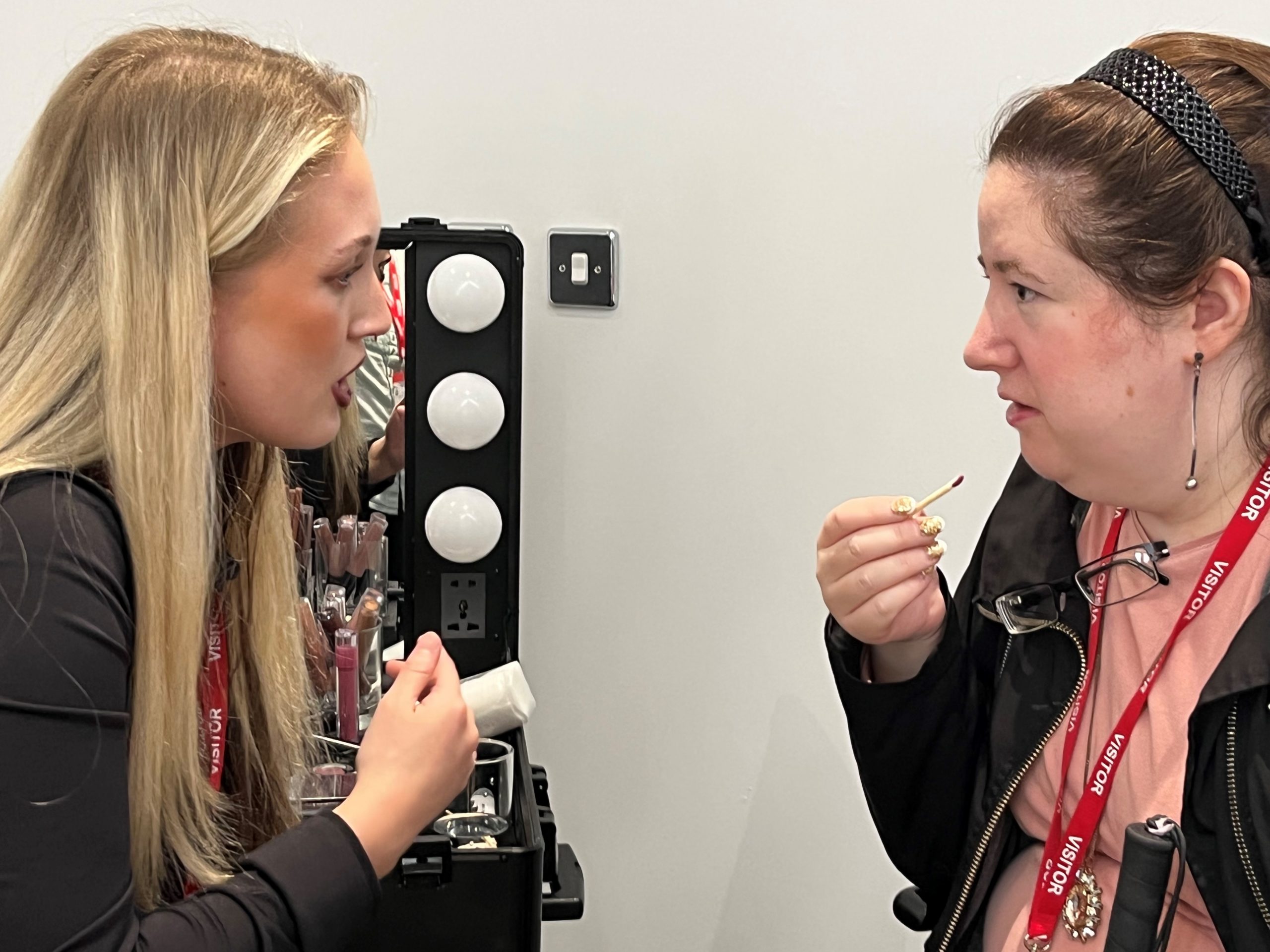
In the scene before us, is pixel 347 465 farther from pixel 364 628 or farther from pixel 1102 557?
pixel 1102 557

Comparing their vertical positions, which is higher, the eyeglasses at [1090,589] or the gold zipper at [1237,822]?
the eyeglasses at [1090,589]

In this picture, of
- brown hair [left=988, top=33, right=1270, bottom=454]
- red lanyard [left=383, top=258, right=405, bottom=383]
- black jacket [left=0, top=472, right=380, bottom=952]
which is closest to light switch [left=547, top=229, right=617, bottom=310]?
red lanyard [left=383, top=258, right=405, bottom=383]

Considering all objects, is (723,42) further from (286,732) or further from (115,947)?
(115,947)

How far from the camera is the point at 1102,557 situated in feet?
3.53

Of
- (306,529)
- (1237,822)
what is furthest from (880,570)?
(306,529)

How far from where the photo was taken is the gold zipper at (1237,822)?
895mm

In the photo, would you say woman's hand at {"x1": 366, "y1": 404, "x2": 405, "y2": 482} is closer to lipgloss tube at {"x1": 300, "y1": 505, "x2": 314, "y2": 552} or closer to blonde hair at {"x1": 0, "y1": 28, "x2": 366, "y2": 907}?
lipgloss tube at {"x1": 300, "y1": 505, "x2": 314, "y2": 552}

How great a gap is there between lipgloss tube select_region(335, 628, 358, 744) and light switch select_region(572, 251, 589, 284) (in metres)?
0.55

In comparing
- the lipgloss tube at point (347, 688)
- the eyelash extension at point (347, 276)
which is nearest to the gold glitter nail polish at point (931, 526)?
the eyelash extension at point (347, 276)

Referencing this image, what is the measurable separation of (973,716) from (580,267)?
0.79 metres

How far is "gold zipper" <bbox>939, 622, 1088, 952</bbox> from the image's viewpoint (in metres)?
1.07

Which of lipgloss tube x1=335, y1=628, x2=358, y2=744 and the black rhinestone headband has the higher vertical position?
the black rhinestone headband

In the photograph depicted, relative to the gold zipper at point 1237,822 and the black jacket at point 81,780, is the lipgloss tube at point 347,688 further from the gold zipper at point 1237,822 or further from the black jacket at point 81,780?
the gold zipper at point 1237,822

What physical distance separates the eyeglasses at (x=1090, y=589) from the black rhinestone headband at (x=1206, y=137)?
250mm
